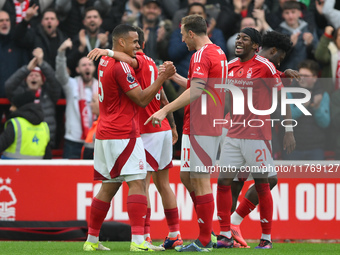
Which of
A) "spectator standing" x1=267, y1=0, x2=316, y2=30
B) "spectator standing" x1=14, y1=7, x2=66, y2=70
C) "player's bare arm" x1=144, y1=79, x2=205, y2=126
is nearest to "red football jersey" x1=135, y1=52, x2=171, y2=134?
"player's bare arm" x1=144, y1=79, x2=205, y2=126

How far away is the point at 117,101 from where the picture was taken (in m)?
6.80

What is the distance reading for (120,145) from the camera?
22.1 feet

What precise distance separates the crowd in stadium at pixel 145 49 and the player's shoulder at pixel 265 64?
109 inches

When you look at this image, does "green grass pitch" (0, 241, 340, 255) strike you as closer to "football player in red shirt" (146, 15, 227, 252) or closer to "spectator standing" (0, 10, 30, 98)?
"football player in red shirt" (146, 15, 227, 252)

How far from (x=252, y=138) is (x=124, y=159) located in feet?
5.11

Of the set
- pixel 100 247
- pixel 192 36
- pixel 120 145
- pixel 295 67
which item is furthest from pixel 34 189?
pixel 295 67

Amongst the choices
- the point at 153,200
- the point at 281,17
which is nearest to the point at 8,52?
the point at 153,200

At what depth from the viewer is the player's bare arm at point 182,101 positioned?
6195mm

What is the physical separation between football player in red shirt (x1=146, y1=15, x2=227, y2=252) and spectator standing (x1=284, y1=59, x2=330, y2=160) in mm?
3332

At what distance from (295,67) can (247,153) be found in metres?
3.74

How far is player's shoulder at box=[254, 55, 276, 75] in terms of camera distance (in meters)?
7.34

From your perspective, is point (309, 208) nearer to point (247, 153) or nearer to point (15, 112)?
point (247, 153)

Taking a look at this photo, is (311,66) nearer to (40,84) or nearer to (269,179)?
(269,179)

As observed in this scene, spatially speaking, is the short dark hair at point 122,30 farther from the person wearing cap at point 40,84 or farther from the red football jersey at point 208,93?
the person wearing cap at point 40,84
